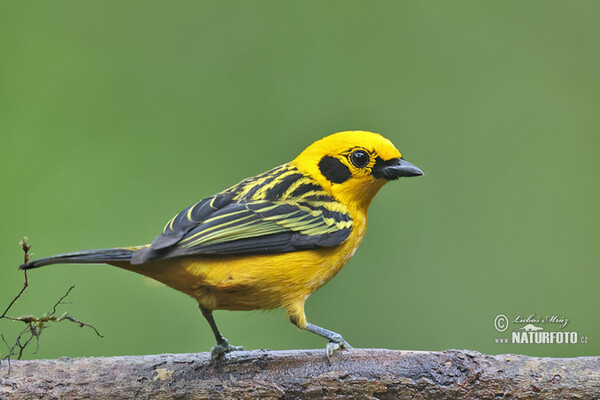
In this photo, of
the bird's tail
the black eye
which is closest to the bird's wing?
the bird's tail

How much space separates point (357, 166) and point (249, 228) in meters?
1.06

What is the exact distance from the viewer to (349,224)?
4812 millimetres

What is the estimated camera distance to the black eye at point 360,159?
4.98 metres

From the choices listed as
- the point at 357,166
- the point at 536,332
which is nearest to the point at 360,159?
the point at 357,166

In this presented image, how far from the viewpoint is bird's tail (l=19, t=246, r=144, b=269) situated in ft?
11.8

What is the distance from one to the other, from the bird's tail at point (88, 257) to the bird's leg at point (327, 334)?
121 cm

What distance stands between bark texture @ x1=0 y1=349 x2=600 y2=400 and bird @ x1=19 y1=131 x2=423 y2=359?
246 millimetres

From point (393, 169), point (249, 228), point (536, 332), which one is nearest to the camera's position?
point (249, 228)

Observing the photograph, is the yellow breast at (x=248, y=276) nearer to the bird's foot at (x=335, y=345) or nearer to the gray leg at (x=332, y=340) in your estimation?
the gray leg at (x=332, y=340)

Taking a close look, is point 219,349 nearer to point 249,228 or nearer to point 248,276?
point 248,276

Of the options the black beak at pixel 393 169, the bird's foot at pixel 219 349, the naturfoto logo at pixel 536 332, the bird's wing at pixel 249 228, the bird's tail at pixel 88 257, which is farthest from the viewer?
the naturfoto logo at pixel 536 332

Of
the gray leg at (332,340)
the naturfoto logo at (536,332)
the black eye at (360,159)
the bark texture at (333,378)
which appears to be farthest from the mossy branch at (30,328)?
the naturfoto logo at (536,332)

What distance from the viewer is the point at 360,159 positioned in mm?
4988

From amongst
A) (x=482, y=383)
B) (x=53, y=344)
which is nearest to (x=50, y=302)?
(x=53, y=344)
